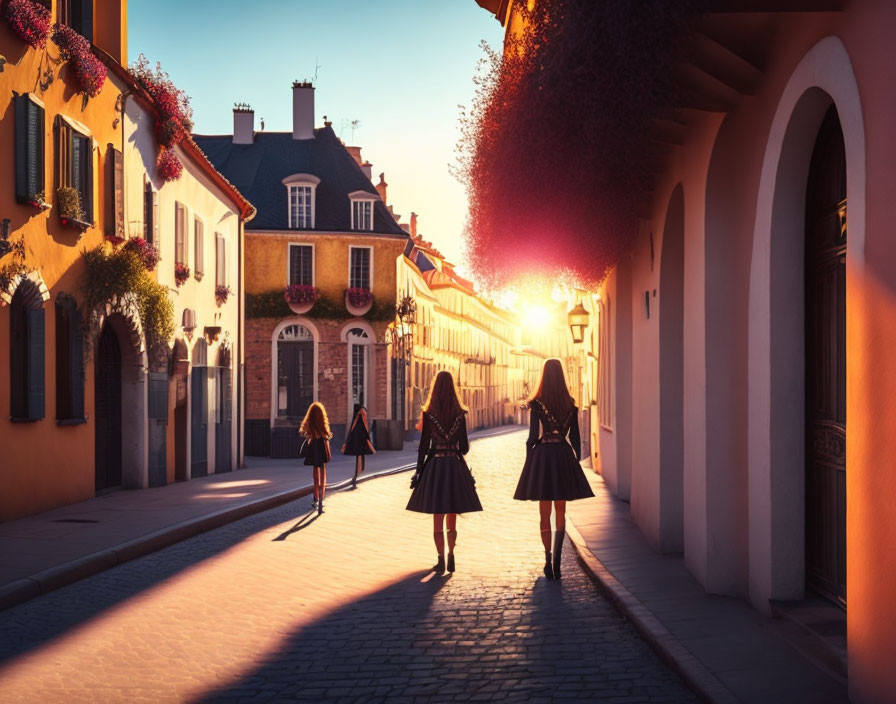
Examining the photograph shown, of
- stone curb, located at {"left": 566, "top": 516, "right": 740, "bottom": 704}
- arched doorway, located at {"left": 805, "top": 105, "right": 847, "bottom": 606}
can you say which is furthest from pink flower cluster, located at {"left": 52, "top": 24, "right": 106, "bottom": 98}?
arched doorway, located at {"left": 805, "top": 105, "right": 847, "bottom": 606}

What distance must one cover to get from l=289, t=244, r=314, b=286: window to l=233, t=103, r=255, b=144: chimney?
7.06m

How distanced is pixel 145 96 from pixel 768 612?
16.4 m

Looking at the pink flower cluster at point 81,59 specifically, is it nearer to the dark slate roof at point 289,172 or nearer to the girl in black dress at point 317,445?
the girl in black dress at point 317,445

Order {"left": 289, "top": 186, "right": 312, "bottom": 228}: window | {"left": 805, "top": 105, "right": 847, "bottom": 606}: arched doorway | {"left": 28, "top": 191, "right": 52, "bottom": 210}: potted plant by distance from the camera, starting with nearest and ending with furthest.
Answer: {"left": 805, "top": 105, "right": 847, "bottom": 606}: arched doorway, {"left": 28, "top": 191, "right": 52, "bottom": 210}: potted plant, {"left": 289, "top": 186, "right": 312, "bottom": 228}: window

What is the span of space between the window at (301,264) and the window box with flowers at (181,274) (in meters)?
20.3

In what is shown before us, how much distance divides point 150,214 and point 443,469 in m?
12.3

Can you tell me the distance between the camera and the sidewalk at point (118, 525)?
10.3 m

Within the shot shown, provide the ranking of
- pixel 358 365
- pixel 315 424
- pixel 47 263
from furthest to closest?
pixel 358 365, pixel 315 424, pixel 47 263

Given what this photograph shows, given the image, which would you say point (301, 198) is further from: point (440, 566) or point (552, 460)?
point (552, 460)

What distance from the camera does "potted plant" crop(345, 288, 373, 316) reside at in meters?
44.1

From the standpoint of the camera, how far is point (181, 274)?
927 inches

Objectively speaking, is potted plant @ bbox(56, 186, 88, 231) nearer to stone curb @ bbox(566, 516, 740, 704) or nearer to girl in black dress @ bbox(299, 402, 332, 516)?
girl in black dress @ bbox(299, 402, 332, 516)

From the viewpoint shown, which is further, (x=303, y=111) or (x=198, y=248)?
(x=303, y=111)

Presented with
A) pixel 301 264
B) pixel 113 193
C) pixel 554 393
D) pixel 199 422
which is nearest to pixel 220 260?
pixel 199 422
